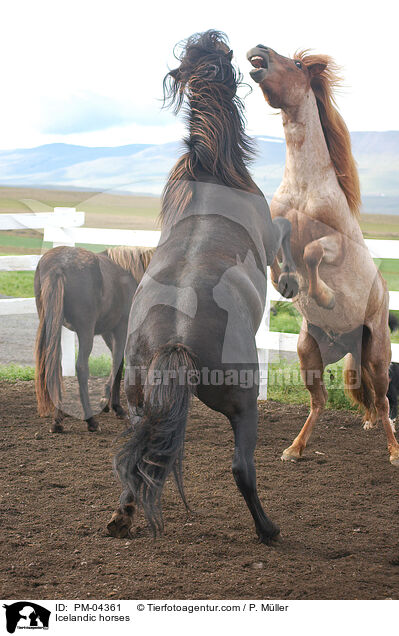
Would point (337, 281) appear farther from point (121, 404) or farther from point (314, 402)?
point (121, 404)

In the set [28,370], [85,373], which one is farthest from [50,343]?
[28,370]

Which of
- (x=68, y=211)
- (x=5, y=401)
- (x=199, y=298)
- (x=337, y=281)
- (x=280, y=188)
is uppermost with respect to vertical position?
(x=68, y=211)

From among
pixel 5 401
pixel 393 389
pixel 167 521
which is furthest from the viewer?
pixel 5 401

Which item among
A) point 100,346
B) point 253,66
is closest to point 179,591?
point 253,66

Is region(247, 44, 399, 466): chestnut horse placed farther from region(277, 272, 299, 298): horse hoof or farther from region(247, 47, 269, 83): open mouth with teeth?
region(277, 272, 299, 298): horse hoof

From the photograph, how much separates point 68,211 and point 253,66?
2.84 m

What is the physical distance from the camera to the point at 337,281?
13.6 ft

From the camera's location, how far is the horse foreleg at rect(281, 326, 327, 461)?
448cm

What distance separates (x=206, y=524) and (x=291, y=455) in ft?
4.43

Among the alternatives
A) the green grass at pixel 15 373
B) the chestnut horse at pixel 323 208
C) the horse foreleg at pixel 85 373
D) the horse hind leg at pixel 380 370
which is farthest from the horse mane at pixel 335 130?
the green grass at pixel 15 373

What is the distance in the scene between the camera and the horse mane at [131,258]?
5367 millimetres

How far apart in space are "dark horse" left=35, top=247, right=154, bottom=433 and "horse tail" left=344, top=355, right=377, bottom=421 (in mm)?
2042

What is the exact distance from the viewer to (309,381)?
4578 mm

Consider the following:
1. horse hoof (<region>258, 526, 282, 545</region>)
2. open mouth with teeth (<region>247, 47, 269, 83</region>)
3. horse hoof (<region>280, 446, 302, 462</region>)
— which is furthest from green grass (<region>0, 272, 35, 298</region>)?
horse hoof (<region>258, 526, 282, 545</region>)
